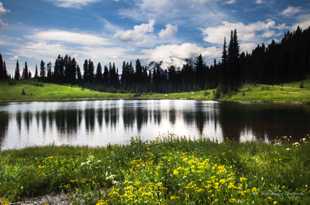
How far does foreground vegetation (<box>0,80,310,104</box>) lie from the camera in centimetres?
7488

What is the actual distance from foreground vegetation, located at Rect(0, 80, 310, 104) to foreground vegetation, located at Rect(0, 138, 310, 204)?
61960 mm

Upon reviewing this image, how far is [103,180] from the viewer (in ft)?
31.2

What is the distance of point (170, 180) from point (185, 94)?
11203 cm

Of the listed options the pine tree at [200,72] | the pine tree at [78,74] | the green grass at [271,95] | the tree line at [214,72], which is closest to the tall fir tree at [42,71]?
the tree line at [214,72]

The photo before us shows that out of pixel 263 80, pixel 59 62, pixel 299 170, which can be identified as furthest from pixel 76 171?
pixel 59 62

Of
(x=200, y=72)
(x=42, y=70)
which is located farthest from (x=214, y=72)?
(x=42, y=70)

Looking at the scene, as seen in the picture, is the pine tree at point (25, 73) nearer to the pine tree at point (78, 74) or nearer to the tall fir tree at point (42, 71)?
the tall fir tree at point (42, 71)

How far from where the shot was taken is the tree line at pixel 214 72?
10011 cm

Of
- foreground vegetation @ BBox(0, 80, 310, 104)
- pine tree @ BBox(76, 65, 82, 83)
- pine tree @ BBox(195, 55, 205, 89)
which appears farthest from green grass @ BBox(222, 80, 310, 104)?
pine tree @ BBox(76, 65, 82, 83)

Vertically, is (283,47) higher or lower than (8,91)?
higher

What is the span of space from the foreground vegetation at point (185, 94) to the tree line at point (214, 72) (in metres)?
7.64

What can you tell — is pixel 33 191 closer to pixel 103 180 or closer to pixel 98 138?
pixel 103 180

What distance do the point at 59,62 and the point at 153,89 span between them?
59.6 m

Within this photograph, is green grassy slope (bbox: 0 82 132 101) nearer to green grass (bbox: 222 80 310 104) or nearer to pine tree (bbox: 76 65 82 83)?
pine tree (bbox: 76 65 82 83)
